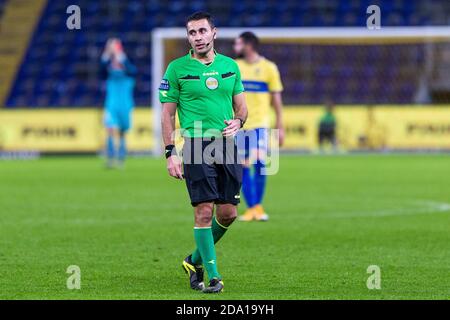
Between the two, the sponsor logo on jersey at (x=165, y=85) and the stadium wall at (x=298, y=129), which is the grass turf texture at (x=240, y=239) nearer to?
the sponsor logo on jersey at (x=165, y=85)

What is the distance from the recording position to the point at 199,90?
7.80 metres

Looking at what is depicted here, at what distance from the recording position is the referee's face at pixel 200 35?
7609 mm

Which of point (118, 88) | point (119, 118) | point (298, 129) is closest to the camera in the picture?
point (119, 118)

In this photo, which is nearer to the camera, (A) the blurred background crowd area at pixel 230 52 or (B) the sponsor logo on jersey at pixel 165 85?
(B) the sponsor logo on jersey at pixel 165 85

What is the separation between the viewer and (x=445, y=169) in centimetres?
2316

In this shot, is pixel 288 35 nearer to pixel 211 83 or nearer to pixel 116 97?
pixel 116 97

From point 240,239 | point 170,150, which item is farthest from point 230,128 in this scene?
point 240,239

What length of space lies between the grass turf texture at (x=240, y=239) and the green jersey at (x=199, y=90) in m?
1.12

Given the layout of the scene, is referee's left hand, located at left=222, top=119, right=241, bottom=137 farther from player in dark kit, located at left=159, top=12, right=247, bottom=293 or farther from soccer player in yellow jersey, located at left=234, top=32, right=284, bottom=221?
soccer player in yellow jersey, located at left=234, top=32, right=284, bottom=221

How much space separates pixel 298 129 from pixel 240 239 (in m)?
19.5

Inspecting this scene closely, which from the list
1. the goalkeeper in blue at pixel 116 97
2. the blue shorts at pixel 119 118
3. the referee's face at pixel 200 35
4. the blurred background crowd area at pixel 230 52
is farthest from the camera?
the blurred background crowd area at pixel 230 52

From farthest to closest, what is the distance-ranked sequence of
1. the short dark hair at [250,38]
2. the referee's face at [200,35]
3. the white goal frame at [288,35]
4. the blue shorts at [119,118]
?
the white goal frame at [288,35] → the blue shorts at [119,118] → the short dark hair at [250,38] → the referee's face at [200,35]

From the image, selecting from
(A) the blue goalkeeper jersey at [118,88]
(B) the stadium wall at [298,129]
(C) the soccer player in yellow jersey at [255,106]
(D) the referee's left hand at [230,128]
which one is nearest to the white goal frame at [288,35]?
(B) the stadium wall at [298,129]

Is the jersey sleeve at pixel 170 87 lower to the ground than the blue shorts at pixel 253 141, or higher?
higher
